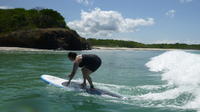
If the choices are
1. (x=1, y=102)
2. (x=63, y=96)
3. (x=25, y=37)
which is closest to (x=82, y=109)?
(x=63, y=96)

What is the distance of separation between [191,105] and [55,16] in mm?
76044

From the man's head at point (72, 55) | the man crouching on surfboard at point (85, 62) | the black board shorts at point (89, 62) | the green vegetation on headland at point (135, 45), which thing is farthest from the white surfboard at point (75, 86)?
the green vegetation on headland at point (135, 45)

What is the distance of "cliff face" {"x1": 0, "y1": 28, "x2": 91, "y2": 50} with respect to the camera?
6006 cm

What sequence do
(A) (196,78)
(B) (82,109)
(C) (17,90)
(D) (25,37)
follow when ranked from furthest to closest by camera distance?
(D) (25,37), (A) (196,78), (C) (17,90), (B) (82,109)

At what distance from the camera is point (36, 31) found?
6219 centimetres

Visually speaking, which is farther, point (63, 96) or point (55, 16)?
point (55, 16)

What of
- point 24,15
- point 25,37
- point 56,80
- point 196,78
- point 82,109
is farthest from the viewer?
point 24,15

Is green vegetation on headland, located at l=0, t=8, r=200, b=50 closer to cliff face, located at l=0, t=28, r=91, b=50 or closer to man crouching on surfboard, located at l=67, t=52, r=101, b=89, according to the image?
cliff face, located at l=0, t=28, r=91, b=50

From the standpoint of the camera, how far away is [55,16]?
81.1m

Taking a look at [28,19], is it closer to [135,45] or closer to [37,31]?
[37,31]

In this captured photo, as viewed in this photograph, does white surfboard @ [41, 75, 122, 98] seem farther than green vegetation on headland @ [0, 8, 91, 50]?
No

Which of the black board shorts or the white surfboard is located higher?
the black board shorts

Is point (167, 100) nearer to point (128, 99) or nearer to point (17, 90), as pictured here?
point (128, 99)

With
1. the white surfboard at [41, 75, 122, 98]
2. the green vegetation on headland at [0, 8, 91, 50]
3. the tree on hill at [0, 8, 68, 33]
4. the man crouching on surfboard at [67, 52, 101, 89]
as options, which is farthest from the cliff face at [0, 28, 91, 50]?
the man crouching on surfboard at [67, 52, 101, 89]
